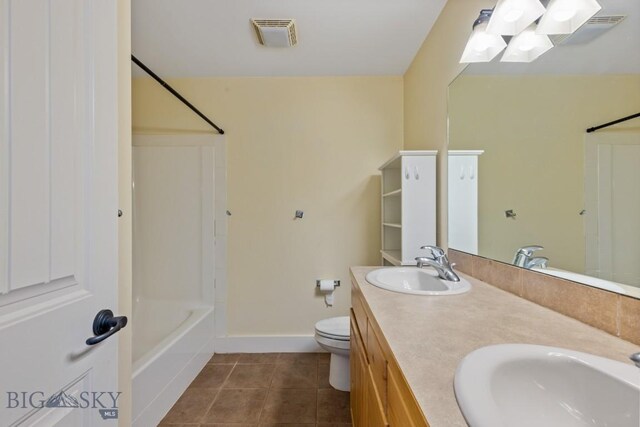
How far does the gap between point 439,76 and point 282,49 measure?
1122mm

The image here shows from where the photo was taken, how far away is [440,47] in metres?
1.56

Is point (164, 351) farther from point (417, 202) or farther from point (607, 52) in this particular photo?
point (607, 52)

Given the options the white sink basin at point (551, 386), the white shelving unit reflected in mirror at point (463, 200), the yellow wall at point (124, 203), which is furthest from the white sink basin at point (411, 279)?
the yellow wall at point (124, 203)

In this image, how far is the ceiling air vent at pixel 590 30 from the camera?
70 centimetres

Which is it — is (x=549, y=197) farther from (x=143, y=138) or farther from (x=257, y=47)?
(x=143, y=138)

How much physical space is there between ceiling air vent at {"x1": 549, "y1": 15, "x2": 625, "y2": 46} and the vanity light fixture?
25 centimetres

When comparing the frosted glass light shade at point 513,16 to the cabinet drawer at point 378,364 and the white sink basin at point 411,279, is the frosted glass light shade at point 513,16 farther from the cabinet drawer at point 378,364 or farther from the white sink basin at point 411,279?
the cabinet drawer at point 378,364

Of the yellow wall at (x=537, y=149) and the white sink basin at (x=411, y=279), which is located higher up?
the yellow wall at (x=537, y=149)

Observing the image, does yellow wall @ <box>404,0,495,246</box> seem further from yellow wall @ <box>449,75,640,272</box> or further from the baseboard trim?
the baseboard trim

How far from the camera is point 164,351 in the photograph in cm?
150

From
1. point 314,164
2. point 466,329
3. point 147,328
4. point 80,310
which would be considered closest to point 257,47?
point 314,164

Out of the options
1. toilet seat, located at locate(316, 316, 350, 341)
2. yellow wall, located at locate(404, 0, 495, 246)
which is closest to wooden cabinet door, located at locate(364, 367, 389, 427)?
toilet seat, located at locate(316, 316, 350, 341)

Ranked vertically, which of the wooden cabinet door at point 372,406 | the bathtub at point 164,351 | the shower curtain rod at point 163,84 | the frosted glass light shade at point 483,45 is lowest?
the bathtub at point 164,351

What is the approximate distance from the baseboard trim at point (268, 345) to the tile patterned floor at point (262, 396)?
8 cm
